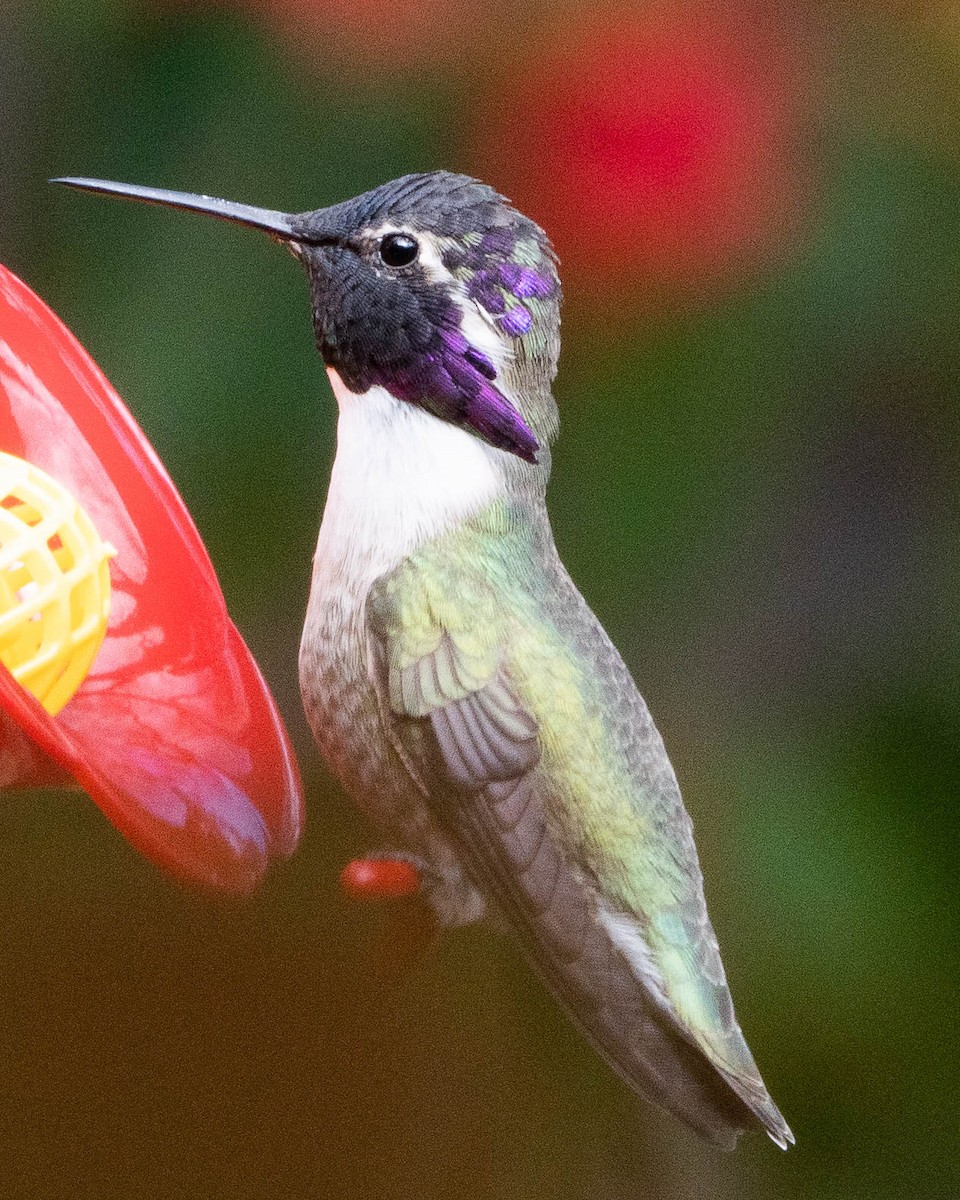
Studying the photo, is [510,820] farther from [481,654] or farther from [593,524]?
[593,524]

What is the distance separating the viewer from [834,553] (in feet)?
5.72

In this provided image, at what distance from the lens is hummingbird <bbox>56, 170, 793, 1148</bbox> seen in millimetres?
978

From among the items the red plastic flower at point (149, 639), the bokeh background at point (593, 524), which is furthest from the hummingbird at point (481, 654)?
the bokeh background at point (593, 524)

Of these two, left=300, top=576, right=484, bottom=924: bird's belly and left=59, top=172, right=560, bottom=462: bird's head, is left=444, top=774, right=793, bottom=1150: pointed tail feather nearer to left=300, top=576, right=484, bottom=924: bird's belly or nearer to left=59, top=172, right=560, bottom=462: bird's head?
left=300, top=576, right=484, bottom=924: bird's belly

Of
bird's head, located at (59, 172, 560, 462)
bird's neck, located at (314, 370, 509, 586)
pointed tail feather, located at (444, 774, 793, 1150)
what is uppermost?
bird's head, located at (59, 172, 560, 462)

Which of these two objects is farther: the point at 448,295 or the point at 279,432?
the point at 279,432

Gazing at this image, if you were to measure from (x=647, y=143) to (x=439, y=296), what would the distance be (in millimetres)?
681

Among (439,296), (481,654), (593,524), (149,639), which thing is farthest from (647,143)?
(149,639)

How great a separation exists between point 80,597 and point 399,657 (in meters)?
0.25

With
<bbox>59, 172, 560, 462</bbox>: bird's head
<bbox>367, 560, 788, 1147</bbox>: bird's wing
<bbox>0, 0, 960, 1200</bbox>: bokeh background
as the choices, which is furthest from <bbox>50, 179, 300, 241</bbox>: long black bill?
<bbox>0, 0, 960, 1200</bbox>: bokeh background

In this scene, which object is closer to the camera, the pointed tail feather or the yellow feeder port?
the yellow feeder port

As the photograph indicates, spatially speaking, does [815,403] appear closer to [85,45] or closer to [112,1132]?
[85,45]

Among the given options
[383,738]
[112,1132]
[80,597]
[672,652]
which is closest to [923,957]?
[672,652]

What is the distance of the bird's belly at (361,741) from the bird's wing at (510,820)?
19 mm
